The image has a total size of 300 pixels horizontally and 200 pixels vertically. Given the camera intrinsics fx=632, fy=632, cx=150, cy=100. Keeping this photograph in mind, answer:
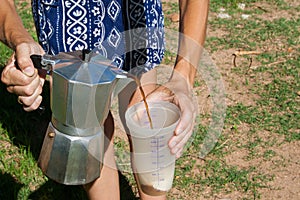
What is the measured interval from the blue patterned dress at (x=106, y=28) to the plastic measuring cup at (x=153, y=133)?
0.46 metres

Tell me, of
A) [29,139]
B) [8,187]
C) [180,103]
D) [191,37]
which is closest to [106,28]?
[191,37]

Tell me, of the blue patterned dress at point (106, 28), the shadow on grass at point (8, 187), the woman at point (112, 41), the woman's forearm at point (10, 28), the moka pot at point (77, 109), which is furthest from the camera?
the shadow on grass at point (8, 187)

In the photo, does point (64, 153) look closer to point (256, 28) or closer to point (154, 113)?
point (154, 113)

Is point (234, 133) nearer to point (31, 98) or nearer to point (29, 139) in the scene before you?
point (29, 139)

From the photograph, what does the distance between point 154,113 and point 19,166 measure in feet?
4.88

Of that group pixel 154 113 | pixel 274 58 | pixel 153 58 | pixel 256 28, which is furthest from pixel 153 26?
pixel 256 28

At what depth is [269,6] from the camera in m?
4.70

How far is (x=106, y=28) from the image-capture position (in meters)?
2.16

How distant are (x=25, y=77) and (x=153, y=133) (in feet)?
1.22

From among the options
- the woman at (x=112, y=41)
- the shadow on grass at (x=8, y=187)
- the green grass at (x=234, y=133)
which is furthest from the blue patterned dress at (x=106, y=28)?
the shadow on grass at (x=8, y=187)

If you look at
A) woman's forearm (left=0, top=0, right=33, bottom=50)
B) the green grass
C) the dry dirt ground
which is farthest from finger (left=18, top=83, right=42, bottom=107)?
the dry dirt ground

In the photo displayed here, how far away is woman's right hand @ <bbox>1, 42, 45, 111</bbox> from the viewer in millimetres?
1604

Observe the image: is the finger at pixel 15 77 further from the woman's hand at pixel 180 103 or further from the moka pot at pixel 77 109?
the woman's hand at pixel 180 103

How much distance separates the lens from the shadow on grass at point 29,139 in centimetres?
287
